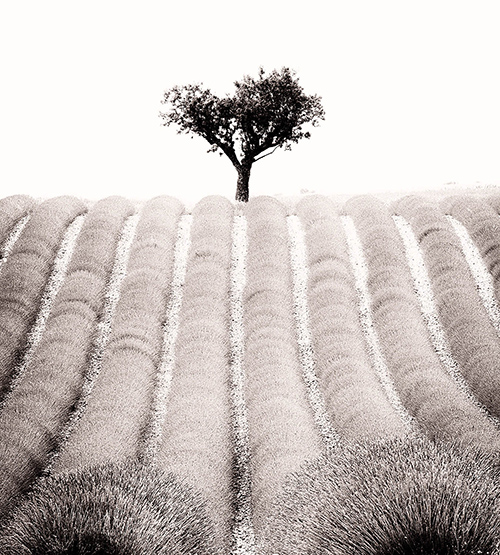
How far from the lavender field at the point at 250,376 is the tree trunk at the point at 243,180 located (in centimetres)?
251

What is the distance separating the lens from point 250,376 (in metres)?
12.4

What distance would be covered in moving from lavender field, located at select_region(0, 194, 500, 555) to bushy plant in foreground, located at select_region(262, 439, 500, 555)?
2 cm

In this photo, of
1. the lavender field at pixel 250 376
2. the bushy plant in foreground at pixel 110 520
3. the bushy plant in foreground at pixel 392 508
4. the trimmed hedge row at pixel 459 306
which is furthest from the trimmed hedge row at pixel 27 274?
the trimmed hedge row at pixel 459 306

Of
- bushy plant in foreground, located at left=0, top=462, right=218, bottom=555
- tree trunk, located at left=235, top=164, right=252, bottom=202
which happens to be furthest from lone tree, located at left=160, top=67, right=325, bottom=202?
bushy plant in foreground, located at left=0, top=462, right=218, bottom=555

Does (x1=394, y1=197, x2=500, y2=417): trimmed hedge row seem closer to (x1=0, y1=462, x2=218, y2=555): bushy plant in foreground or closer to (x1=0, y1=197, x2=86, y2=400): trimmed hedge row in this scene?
(x1=0, y1=462, x2=218, y2=555): bushy plant in foreground

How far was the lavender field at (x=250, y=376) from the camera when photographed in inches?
241

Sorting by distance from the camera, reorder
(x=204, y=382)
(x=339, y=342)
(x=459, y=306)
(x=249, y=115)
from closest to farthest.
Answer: (x=204, y=382) < (x=339, y=342) < (x=459, y=306) < (x=249, y=115)

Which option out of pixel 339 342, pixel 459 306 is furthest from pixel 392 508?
pixel 459 306

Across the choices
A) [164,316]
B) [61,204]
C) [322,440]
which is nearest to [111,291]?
[164,316]

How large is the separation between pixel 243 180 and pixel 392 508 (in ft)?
57.7

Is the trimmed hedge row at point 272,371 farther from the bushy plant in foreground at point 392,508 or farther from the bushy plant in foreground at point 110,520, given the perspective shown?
the bushy plant in foreground at point 392,508

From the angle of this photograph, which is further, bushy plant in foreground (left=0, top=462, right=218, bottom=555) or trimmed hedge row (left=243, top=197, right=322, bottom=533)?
trimmed hedge row (left=243, top=197, right=322, bottom=533)

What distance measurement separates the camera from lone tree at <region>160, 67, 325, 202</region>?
69.2ft

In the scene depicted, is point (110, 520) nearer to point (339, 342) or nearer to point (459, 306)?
point (339, 342)
